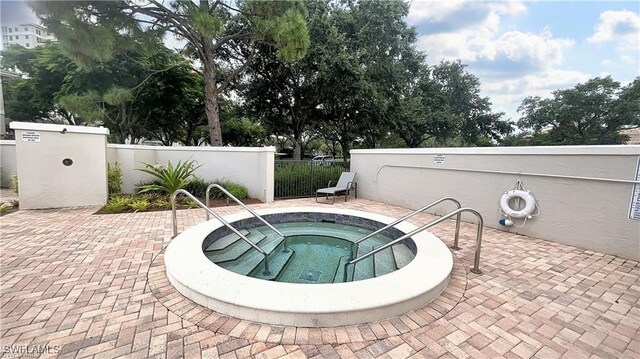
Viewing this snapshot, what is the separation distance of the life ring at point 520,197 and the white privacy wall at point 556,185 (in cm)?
14

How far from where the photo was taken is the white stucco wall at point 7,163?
8703 mm

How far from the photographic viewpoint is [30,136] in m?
A: 5.69

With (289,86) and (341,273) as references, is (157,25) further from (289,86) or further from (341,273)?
(341,273)

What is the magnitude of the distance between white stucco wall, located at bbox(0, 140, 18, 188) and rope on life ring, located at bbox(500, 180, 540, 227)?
14.4 metres

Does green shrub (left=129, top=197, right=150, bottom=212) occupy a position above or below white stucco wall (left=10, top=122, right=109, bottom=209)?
below

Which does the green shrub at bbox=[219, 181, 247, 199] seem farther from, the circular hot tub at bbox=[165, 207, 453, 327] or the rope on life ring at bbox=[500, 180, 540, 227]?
the rope on life ring at bbox=[500, 180, 540, 227]

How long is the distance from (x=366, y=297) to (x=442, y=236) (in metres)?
3.14

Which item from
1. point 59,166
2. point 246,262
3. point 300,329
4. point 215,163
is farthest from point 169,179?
point 300,329

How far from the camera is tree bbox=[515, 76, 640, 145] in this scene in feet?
63.0

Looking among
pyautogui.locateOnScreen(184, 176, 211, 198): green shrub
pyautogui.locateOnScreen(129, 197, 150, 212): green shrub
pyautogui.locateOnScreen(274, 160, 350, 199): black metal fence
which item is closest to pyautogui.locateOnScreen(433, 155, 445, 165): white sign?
pyautogui.locateOnScreen(274, 160, 350, 199): black metal fence

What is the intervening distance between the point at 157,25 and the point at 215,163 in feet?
15.8

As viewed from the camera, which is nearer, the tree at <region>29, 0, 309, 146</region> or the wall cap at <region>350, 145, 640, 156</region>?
the wall cap at <region>350, 145, 640, 156</region>

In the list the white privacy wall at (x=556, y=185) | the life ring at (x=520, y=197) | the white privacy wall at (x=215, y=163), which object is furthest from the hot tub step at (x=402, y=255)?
the white privacy wall at (x=215, y=163)

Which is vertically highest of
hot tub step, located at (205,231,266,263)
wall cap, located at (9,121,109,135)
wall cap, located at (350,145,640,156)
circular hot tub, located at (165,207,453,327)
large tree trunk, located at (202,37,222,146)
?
large tree trunk, located at (202,37,222,146)
